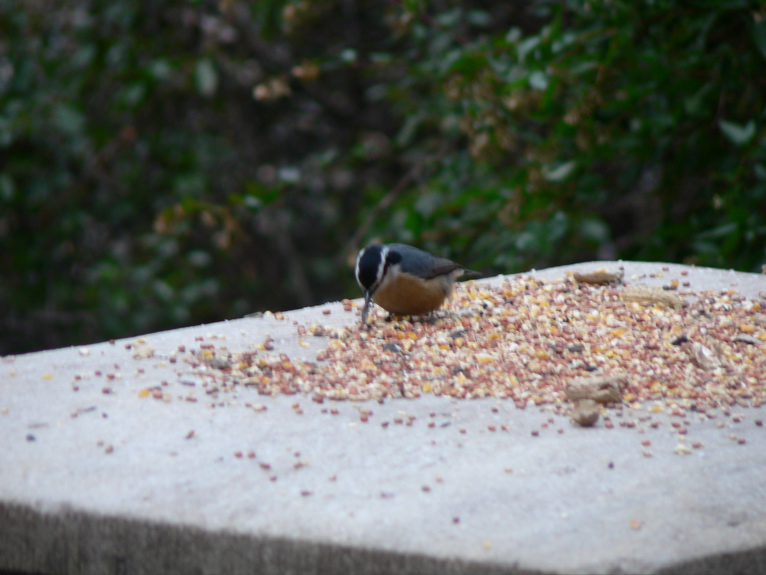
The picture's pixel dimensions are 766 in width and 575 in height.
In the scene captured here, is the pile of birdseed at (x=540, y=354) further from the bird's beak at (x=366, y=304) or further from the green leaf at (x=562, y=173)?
the green leaf at (x=562, y=173)

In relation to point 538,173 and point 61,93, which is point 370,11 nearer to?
point 61,93

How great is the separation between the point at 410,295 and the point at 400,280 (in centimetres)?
6

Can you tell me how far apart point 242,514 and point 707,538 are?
2.69ft

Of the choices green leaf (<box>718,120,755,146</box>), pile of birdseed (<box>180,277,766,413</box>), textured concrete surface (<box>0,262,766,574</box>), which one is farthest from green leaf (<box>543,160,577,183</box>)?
textured concrete surface (<box>0,262,766,574</box>)

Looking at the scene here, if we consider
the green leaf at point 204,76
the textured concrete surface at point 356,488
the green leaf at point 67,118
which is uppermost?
the textured concrete surface at point 356,488

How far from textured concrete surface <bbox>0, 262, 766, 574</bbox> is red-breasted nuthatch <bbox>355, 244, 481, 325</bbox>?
76 cm

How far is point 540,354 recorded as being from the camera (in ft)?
9.48

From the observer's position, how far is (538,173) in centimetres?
459

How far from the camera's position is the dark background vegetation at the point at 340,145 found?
434cm

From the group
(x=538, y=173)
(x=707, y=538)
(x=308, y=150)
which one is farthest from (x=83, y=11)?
(x=707, y=538)

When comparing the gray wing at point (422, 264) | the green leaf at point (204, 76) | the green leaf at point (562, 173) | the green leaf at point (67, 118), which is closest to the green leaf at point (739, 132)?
the green leaf at point (562, 173)

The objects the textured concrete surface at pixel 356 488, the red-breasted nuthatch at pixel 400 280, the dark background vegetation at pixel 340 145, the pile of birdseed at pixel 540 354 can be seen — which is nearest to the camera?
the textured concrete surface at pixel 356 488

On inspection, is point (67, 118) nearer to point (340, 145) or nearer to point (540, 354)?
point (340, 145)

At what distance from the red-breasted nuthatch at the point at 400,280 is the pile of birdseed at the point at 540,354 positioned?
0.07m
